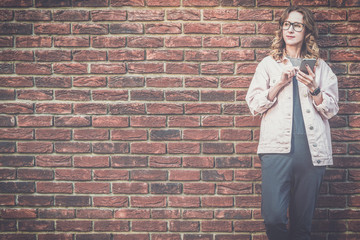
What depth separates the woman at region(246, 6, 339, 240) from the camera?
75.8 inches

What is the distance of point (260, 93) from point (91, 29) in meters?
1.47

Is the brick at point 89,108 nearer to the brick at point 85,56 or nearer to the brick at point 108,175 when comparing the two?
the brick at point 85,56

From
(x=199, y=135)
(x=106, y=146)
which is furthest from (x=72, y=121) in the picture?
(x=199, y=135)

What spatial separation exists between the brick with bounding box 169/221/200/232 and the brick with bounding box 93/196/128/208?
0.43 metres

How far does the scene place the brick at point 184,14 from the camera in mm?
2371

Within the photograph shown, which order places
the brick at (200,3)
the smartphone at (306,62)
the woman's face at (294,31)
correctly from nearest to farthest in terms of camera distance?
the smartphone at (306,62) < the woman's face at (294,31) < the brick at (200,3)

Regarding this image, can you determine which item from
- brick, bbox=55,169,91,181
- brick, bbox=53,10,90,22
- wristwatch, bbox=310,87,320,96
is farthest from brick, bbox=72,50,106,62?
wristwatch, bbox=310,87,320,96

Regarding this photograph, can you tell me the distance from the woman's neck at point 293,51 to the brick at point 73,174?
6.07 feet

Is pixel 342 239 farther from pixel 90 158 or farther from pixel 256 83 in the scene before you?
pixel 90 158

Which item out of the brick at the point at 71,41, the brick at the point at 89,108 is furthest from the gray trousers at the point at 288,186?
the brick at the point at 71,41

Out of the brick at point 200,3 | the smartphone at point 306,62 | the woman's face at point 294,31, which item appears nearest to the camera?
the smartphone at point 306,62

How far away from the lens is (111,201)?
2408mm

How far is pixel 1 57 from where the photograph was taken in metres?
2.39

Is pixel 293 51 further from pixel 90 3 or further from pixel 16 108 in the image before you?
pixel 16 108
